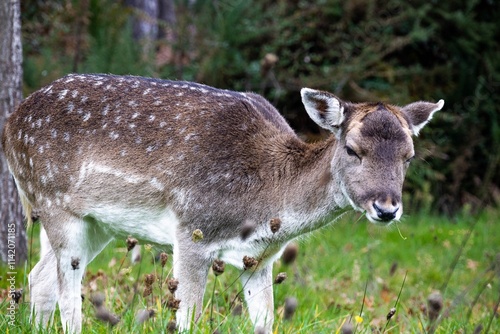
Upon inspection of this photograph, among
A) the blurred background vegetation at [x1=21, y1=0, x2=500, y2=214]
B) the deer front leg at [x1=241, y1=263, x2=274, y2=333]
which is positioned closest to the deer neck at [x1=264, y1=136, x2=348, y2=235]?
the deer front leg at [x1=241, y1=263, x2=274, y2=333]

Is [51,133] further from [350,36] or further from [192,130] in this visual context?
[350,36]

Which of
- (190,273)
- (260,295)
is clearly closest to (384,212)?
(260,295)

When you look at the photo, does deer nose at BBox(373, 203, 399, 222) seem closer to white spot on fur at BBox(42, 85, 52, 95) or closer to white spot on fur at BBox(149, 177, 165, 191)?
white spot on fur at BBox(149, 177, 165, 191)

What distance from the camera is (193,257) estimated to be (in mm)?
5066

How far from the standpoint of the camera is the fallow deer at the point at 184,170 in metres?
5.08

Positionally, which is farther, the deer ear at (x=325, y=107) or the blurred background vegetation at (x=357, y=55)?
the blurred background vegetation at (x=357, y=55)

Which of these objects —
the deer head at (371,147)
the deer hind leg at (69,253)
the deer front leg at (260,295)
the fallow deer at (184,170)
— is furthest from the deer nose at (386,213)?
the deer hind leg at (69,253)

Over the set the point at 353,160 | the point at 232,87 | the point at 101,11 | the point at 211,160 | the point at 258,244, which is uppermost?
the point at 353,160

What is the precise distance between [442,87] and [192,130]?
7078 mm

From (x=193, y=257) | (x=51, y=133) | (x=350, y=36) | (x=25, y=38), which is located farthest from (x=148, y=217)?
(x=350, y=36)

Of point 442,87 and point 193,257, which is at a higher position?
point 193,257

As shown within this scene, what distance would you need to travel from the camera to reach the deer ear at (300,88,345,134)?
5.10m

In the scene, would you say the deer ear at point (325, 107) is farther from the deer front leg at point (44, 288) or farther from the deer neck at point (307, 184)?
the deer front leg at point (44, 288)

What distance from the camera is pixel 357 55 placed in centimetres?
1154
